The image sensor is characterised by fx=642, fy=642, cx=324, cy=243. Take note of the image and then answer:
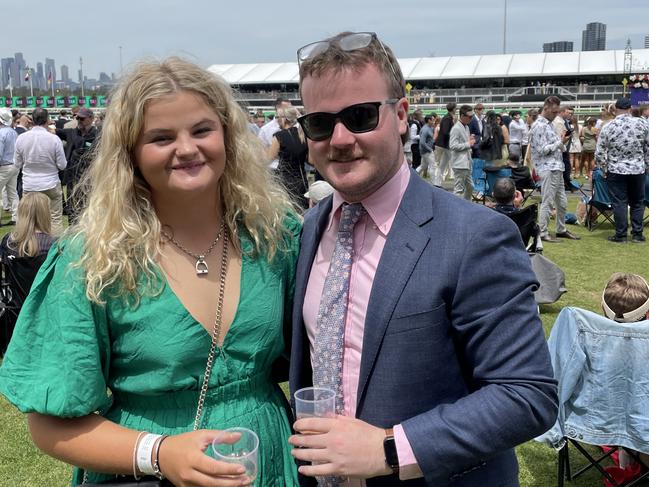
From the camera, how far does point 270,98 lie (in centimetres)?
6419

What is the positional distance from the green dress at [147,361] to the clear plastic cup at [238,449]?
0.79 ft

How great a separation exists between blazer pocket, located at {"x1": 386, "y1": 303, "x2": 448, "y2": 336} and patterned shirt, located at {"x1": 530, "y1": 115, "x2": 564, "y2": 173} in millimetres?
9313

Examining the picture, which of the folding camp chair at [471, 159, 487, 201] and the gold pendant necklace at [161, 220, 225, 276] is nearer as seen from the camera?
the gold pendant necklace at [161, 220, 225, 276]

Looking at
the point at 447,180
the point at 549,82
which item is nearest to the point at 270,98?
the point at 549,82

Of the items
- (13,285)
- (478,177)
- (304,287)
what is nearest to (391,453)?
(304,287)

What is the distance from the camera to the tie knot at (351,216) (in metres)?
1.78

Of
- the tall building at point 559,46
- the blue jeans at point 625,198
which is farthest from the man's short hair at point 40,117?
the tall building at point 559,46

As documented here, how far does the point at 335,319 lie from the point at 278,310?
0.94 ft

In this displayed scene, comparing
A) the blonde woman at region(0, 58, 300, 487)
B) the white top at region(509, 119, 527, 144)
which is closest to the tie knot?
the blonde woman at region(0, 58, 300, 487)

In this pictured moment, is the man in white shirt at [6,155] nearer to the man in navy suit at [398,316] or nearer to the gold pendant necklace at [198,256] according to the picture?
the gold pendant necklace at [198,256]

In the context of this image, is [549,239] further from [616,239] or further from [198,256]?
[198,256]

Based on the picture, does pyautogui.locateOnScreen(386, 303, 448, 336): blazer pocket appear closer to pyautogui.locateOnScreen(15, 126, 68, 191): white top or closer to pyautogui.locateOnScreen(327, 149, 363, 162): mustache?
pyautogui.locateOnScreen(327, 149, 363, 162): mustache

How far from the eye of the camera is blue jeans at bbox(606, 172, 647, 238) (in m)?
9.91

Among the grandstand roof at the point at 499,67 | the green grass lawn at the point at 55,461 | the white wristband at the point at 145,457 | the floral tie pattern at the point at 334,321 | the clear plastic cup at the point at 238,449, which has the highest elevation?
the grandstand roof at the point at 499,67
